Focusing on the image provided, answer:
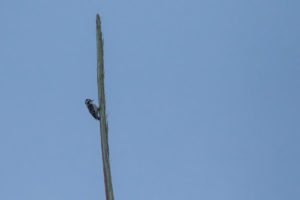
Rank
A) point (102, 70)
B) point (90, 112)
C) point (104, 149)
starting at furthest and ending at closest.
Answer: point (90, 112), point (102, 70), point (104, 149)

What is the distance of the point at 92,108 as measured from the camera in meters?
7.82

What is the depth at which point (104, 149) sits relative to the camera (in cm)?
654

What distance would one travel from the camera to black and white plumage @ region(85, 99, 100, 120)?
7540 mm

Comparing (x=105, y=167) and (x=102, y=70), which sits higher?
(x=102, y=70)

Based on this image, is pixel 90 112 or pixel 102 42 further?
pixel 90 112

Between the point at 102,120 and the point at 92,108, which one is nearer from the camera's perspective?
the point at 102,120

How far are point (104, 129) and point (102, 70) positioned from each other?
90 centimetres

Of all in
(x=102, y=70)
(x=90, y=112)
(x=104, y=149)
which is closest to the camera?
(x=104, y=149)

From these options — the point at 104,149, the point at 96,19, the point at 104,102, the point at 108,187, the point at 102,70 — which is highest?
the point at 96,19

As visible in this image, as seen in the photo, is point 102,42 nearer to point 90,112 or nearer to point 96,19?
point 96,19

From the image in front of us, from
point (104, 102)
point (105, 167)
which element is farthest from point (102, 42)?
point (105, 167)

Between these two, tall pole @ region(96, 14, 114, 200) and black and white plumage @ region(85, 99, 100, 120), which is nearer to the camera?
tall pole @ region(96, 14, 114, 200)

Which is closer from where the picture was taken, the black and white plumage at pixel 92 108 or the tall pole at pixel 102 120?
the tall pole at pixel 102 120

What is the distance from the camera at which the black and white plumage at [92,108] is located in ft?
24.7
